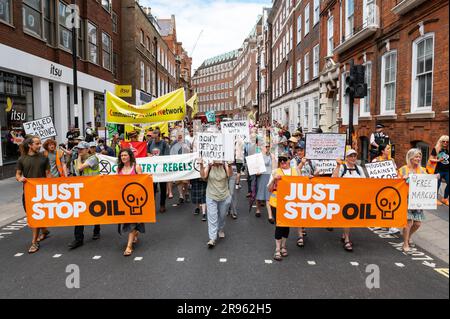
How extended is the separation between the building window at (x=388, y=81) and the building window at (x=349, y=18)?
4.48 m

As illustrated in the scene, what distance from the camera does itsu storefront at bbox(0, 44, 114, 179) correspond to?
13688 mm

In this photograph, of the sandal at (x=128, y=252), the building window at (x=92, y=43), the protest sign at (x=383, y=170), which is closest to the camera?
the sandal at (x=128, y=252)

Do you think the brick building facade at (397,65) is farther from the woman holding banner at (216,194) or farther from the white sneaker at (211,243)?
the white sneaker at (211,243)

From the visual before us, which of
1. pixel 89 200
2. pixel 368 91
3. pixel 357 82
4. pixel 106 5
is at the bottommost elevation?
pixel 89 200

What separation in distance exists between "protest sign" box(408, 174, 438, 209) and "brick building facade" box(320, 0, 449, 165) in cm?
222

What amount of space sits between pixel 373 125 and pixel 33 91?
14.1 metres

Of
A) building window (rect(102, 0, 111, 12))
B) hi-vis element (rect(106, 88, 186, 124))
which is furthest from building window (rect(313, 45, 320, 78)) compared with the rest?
hi-vis element (rect(106, 88, 186, 124))

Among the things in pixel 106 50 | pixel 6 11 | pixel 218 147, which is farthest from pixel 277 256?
pixel 106 50

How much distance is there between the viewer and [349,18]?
18.6 m

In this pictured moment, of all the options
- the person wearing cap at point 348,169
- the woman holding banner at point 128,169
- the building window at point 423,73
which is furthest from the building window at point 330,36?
the woman holding banner at point 128,169

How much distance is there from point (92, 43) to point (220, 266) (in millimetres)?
20143

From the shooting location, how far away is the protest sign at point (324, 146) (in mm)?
8133

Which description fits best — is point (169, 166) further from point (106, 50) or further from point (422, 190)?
point (106, 50)

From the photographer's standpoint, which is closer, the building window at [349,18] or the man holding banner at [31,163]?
the man holding banner at [31,163]
